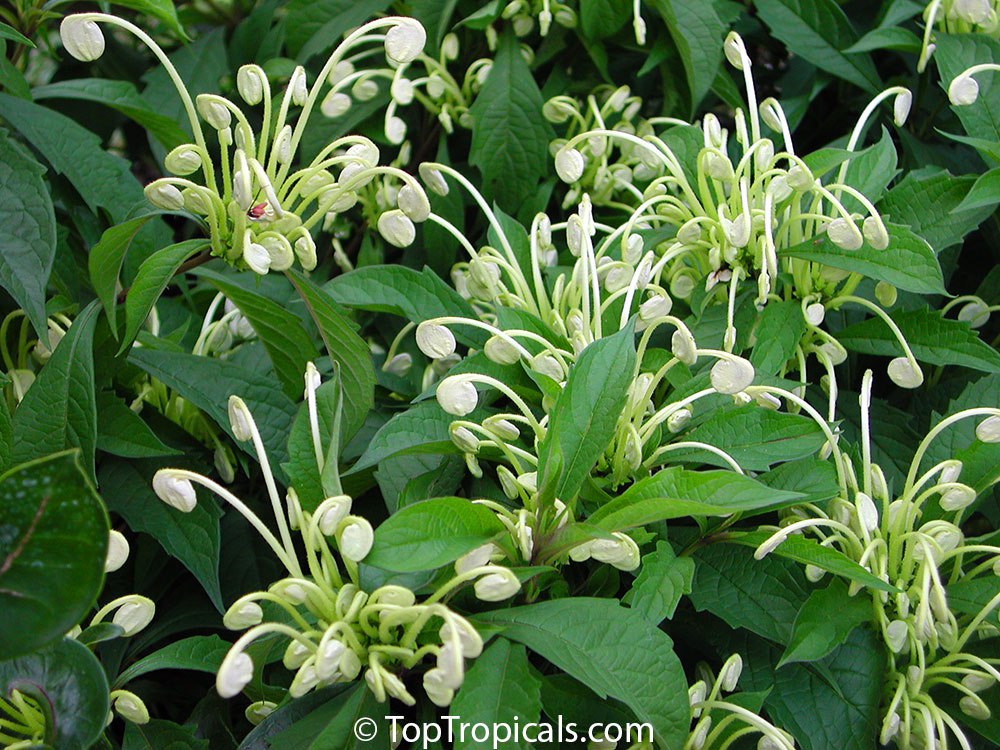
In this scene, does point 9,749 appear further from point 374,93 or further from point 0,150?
point 374,93

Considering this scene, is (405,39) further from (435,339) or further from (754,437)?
(754,437)

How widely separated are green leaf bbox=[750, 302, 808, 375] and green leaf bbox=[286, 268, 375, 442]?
0.30m

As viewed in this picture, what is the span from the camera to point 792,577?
0.71 metres

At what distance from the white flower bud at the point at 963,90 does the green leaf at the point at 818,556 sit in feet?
1.40

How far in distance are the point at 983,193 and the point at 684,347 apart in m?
0.33

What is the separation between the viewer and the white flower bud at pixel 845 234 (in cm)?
74

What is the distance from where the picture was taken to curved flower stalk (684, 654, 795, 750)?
632mm

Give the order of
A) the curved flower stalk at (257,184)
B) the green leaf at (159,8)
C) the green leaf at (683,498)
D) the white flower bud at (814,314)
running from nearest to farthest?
1. the green leaf at (683,498)
2. the curved flower stalk at (257,184)
3. the white flower bud at (814,314)
4. the green leaf at (159,8)

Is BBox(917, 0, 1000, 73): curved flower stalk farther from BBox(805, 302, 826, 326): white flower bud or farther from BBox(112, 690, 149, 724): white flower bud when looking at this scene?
BBox(112, 690, 149, 724): white flower bud

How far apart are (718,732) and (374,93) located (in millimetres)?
700

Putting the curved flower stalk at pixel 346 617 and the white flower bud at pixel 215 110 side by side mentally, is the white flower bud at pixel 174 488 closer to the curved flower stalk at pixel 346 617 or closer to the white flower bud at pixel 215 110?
the curved flower stalk at pixel 346 617

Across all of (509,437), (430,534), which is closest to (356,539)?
(430,534)

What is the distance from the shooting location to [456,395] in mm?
668

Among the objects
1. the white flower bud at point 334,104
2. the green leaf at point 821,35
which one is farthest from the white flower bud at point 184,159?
the green leaf at point 821,35
